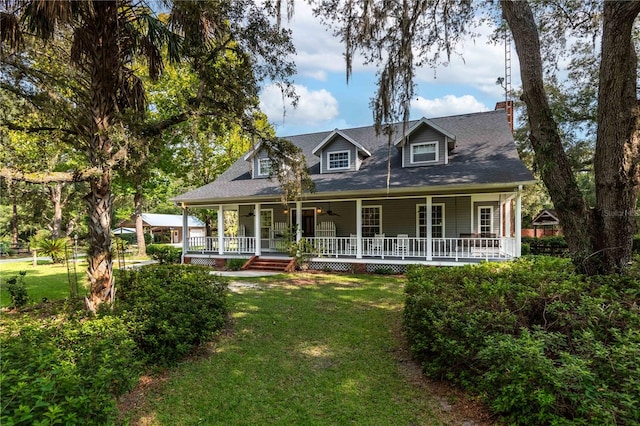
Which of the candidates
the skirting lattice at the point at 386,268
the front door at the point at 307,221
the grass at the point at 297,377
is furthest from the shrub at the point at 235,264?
the grass at the point at 297,377

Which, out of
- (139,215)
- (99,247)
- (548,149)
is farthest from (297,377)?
(139,215)

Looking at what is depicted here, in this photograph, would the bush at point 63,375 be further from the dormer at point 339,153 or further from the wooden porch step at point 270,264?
the dormer at point 339,153

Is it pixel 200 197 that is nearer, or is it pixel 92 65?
pixel 92 65

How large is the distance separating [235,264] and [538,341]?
13.0 meters

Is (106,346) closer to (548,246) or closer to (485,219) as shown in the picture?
(485,219)

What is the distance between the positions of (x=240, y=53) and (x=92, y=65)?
111 inches

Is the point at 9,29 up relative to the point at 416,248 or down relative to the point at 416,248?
up

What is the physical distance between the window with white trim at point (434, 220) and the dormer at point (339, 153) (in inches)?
138

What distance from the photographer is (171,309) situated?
16.8 ft

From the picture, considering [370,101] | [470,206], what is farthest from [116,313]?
[470,206]

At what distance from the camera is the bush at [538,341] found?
104 inches

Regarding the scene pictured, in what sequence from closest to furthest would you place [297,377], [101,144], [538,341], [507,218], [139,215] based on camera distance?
1. [538,341]
2. [297,377]
3. [101,144]
4. [507,218]
5. [139,215]

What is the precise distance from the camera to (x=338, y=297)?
900 centimetres

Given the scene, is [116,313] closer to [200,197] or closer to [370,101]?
[370,101]
